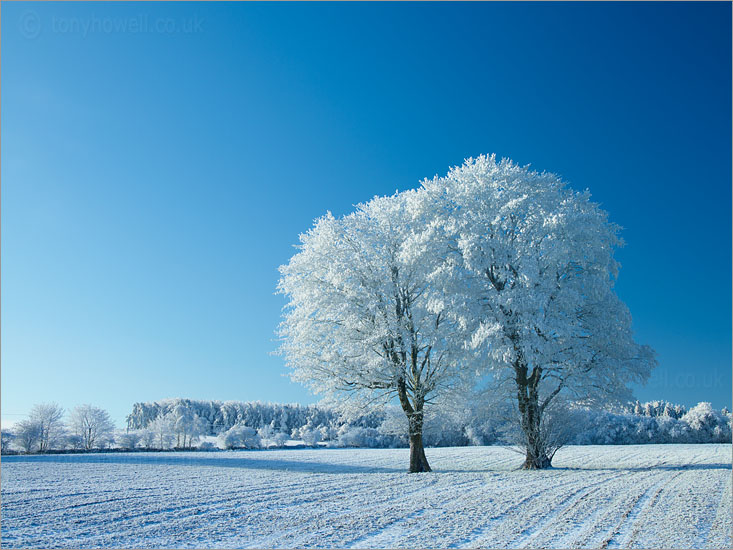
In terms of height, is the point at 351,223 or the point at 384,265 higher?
the point at 351,223

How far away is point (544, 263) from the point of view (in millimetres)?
19828

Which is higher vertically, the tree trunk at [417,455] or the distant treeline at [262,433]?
the tree trunk at [417,455]

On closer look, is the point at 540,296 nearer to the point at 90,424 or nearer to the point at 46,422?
the point at 46,422

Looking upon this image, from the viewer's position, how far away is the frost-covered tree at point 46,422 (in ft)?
228

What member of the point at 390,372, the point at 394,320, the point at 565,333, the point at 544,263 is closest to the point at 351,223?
the point at 394,320

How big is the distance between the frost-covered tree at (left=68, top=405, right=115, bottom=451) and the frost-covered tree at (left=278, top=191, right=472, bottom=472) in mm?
76966

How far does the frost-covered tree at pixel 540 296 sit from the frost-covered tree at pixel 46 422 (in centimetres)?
7298

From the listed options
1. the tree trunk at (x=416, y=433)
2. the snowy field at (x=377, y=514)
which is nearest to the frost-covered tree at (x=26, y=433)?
the snowy field at (x=377, y=514)

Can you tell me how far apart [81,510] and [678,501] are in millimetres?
13264

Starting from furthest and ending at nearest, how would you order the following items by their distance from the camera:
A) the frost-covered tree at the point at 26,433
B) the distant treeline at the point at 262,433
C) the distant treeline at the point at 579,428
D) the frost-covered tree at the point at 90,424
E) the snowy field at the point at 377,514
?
1. the frost-covered tree at the point at 90,424
2. the distant treeline at the point at 262,433
3. the frost-covered tree at the point at 26,433
4. the distant treeline at the point at 579,428
5. the snowy field at the point at 377,514

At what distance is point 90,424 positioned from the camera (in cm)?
8250

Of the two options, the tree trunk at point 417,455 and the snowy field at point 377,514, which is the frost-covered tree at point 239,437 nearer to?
the tree trunk at point 417,455

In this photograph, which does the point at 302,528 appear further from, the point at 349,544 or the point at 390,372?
the point at 390,372

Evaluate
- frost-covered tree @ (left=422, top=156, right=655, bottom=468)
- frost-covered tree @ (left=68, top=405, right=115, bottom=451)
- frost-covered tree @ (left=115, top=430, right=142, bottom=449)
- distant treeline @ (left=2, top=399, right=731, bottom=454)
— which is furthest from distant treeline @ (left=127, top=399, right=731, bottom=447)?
frost-covered tree @ (left=68, top=405, right=115, bottom=451)
